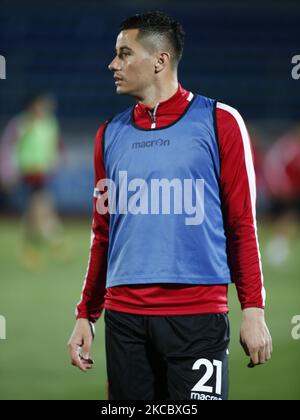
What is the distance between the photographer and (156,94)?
321cm

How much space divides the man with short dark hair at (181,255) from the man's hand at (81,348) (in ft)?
0.06

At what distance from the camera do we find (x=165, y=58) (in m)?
3.26

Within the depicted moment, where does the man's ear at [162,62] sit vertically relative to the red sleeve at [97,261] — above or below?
above

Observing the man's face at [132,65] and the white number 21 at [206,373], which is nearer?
the white number 21 at [206,373]

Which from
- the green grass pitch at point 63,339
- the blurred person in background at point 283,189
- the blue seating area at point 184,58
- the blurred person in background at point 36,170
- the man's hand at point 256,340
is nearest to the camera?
the man's hand at point 256,340

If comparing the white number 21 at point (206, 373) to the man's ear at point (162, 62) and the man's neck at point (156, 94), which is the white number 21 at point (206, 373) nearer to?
the man's neck at point (156, 94)

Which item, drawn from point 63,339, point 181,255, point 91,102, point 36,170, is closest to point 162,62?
point 181,255

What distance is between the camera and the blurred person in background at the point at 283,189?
1231 cm

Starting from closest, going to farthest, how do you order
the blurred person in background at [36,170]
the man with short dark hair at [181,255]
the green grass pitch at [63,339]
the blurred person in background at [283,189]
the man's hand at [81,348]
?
the man with short dark hair at [181,255], the man's hand at [81,348], the green grass pitch at [63,339], the blurred person in background at [36,170], the blurred person in background at [283,189]

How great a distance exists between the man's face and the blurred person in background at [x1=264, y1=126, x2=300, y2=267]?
8.41m

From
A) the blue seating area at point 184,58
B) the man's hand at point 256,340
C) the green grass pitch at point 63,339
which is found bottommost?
the green grass pitch at point 63,339

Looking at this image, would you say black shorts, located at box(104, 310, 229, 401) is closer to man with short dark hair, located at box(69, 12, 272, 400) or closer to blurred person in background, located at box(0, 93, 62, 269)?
man with short dark hair, located at box(69, 12, 272, 400)

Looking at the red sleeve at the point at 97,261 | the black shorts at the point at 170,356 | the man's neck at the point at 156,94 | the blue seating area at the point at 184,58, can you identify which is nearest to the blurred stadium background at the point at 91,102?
the blue seating area at the point at 184,58

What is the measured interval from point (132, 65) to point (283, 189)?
10.6m
